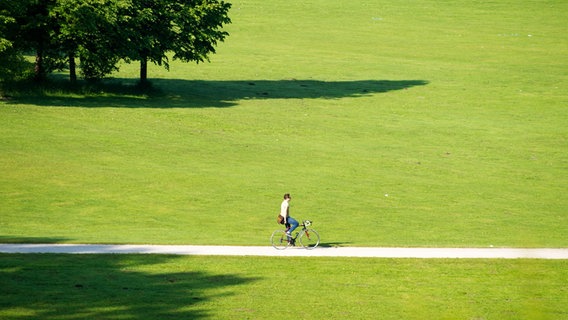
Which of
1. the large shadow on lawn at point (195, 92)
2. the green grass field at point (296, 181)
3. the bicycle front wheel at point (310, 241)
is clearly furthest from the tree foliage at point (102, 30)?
the bicycle front wheel at point (310, 241)

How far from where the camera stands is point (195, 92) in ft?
209

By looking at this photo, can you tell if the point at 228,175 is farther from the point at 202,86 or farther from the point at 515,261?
the point at 202,86

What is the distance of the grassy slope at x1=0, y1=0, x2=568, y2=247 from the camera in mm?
31812

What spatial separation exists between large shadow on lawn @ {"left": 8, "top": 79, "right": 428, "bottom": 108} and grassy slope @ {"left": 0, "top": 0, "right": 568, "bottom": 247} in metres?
0.22

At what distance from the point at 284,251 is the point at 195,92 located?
1536 inches

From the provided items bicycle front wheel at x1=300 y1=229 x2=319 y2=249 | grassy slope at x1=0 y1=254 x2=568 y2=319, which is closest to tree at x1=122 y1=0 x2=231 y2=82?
bicycle front wheel at x1=300 y1=229 x2=319 y2=249

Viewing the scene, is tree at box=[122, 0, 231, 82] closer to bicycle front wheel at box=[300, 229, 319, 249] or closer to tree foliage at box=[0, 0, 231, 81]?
tree foliage at box=[0, 0, 231, 81]

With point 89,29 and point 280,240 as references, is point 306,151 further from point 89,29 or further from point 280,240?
point 280,240

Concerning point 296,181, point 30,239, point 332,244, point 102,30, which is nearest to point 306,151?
point 296,181

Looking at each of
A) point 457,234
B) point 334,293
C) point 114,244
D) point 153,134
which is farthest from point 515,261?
point 153,134

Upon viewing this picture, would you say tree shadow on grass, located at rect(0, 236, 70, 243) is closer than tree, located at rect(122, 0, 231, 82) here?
Yes

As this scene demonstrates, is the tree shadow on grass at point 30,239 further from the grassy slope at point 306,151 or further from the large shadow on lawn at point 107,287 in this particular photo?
the large shadow on lawn at point 107,287

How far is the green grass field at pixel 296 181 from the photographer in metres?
21.1

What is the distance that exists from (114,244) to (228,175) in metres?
14.3
